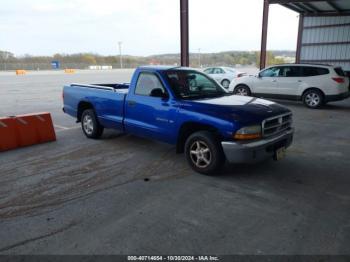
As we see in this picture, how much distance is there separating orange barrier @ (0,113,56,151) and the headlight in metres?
4.61

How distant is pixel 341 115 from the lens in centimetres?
1027

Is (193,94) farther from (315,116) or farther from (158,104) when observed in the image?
(315,116)

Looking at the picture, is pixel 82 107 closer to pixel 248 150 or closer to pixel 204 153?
pixel 204 153

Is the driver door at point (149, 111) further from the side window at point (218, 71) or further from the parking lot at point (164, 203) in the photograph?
the side window at point (218, 71)

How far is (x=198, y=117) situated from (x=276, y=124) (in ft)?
4.19

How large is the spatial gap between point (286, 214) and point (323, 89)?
364 inches

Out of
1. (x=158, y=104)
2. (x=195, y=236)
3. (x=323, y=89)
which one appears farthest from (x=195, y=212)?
(x=323, y=89)

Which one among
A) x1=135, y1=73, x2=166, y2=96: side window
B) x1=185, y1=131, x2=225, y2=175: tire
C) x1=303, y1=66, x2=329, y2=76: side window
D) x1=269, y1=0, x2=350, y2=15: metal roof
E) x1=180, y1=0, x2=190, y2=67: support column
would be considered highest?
x1=269, y1=0, x2=350, y2=15: metal roof

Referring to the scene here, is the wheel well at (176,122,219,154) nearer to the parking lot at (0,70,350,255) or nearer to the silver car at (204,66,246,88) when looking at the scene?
the parking lot at (0,70,350,255)

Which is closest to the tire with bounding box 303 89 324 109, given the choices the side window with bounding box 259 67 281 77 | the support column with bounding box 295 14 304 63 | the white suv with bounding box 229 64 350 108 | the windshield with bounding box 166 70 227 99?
the white suv with bounding box 229 64 350 108

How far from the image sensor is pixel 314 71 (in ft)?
37.6

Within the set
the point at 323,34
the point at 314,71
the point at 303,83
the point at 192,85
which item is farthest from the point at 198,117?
the point at 323,34

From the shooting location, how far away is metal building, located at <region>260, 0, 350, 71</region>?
61.2ft

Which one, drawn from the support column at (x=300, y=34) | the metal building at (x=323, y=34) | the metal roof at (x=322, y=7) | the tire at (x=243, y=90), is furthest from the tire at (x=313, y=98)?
the support column at (x=300, y=34)
